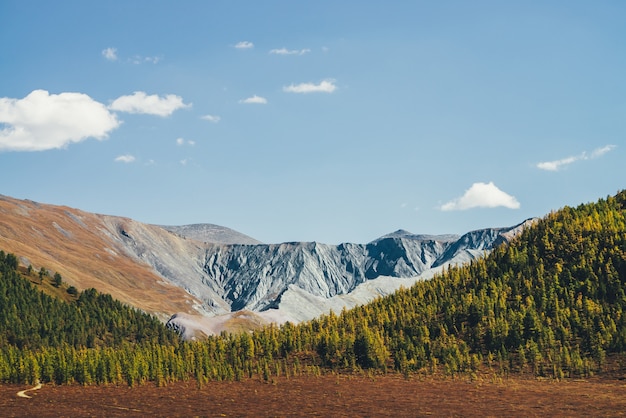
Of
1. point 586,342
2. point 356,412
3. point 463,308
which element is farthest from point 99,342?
point 356,412

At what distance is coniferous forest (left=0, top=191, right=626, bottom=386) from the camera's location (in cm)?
5538

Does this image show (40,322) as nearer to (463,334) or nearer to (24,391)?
(463,334)

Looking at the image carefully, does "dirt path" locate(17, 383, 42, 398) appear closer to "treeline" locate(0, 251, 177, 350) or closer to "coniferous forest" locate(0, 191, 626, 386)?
"coniferous forest" locate(0, 191, 626, 386)

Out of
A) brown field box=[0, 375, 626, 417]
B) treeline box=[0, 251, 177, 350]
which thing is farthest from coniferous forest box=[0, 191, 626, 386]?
treeline box=[0, 251, 177, 350]

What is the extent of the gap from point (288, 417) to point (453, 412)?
8.77 meters

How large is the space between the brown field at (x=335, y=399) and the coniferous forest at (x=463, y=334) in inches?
153

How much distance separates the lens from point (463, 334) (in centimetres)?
6912

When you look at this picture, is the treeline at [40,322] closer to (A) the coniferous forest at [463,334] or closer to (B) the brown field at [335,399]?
(A) the coniferous forest at [463,334]

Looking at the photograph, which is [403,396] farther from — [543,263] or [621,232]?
[621,232]

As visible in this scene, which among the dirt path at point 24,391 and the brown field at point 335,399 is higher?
the dirt path at point 24,391

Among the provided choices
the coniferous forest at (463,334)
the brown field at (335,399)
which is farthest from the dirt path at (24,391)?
the coniferous forest at (463,334)

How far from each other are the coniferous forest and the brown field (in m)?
3.89

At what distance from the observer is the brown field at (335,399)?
35.5m

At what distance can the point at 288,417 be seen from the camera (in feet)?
110
